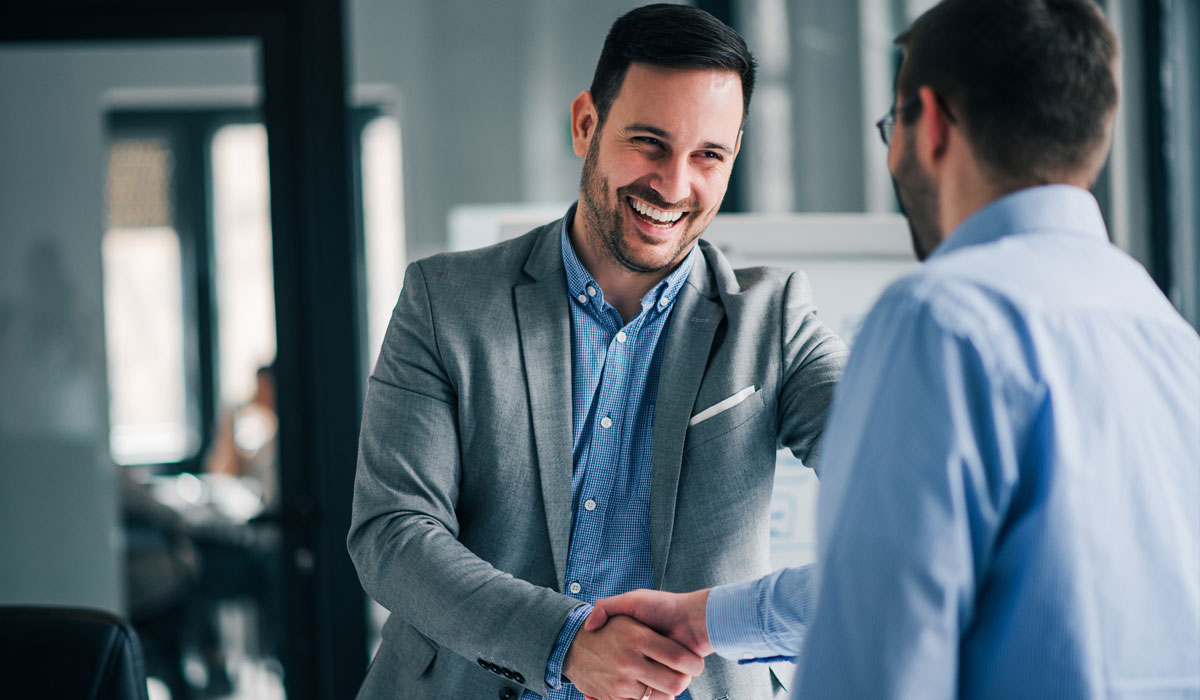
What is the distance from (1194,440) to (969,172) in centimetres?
26

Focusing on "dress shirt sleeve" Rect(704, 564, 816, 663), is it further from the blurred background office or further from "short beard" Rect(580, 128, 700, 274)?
the blurred background office

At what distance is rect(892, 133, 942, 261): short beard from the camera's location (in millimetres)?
877

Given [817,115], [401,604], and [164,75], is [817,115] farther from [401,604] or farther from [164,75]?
[401,604]

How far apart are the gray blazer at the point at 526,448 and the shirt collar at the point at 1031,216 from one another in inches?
22.1

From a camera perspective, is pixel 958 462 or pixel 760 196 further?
pixel 760 196

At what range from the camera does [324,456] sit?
2893mm

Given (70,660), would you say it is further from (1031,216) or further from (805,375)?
(1031,216)

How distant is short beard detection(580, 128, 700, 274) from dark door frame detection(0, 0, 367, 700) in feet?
5.17

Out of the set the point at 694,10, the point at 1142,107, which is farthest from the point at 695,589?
the point at 1142,107

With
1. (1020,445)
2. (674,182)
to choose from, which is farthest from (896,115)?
(674,182)

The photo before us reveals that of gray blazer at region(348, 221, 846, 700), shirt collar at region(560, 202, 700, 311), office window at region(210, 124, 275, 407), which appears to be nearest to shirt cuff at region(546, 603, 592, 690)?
gray blazer at region(348, 221, 846, 700)

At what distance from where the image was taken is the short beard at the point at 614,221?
142cm

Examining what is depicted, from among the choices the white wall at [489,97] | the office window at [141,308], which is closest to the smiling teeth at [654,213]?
the white wall at [489,97]

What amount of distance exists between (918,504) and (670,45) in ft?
2.86
